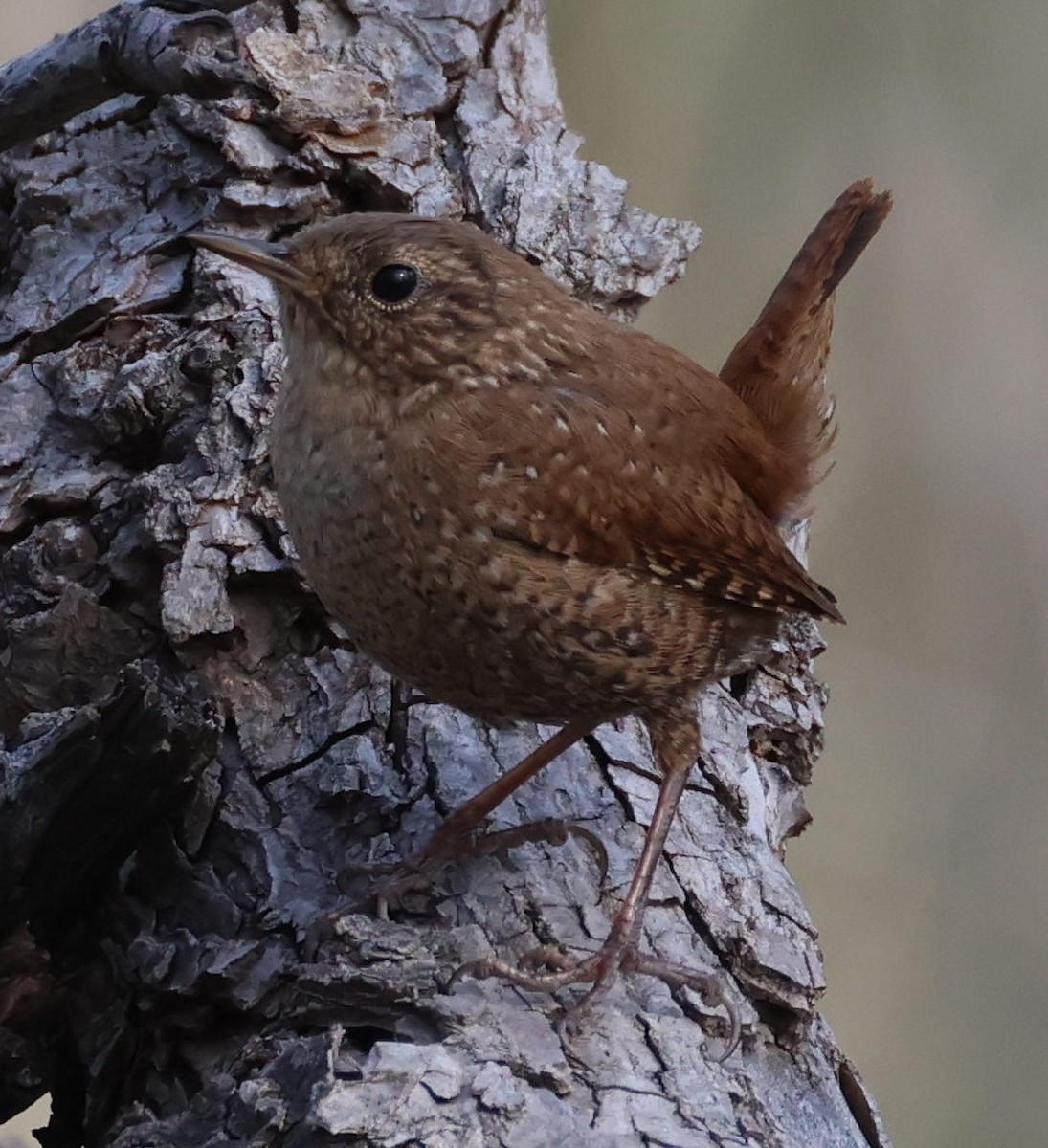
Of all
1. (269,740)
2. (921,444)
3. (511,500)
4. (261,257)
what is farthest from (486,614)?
(921,444)

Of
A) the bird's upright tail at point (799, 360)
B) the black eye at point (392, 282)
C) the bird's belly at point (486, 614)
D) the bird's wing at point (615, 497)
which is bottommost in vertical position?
the bird's belly at point (486, 614)

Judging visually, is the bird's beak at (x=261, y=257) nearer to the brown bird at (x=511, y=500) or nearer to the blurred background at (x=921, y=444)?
the brown bird at (x=511, y=500)

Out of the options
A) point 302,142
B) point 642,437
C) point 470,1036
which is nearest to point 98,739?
point 470,1036

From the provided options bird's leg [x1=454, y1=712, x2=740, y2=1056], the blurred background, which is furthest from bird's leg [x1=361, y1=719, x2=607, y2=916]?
the blurred background

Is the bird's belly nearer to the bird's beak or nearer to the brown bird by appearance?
the brown bird

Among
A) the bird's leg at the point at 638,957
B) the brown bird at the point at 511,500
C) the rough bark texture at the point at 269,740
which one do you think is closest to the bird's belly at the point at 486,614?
the brown bird at the point at 511,500

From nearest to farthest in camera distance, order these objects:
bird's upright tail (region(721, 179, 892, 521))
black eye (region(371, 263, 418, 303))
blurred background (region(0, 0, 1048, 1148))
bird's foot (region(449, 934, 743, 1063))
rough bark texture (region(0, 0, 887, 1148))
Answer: rough bark texture (region(0, 0, 887, 1148))
bird's foot (region(449, 934, 743, 1063))
black eye (region(371, 263, 418, 303))
bird's upright tail (region(721, 179, 892, 521))
blurred background (region(0, 0, 1048, 1148))
